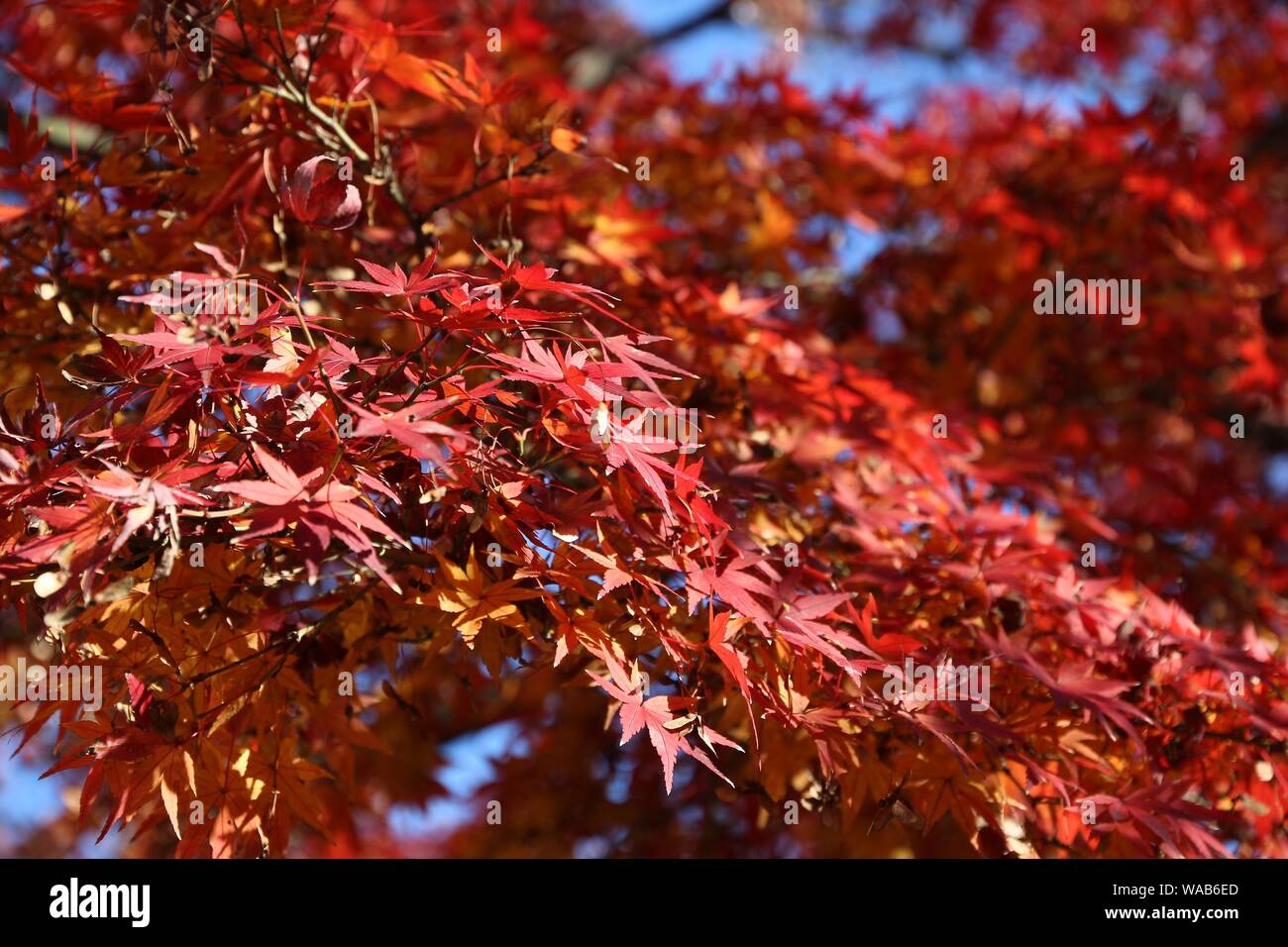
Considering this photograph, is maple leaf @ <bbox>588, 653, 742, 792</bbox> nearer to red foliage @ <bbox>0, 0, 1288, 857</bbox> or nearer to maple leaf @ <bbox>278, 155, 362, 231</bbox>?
red foliage @ <bbox>0, 0, 1288, 857</bbox>

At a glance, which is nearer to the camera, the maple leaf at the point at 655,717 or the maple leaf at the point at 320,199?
the maple leaf at the point at 655,717

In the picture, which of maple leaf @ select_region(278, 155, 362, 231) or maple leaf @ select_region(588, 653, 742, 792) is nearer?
maple leaf @ select_region(588, 653, 742, 792)

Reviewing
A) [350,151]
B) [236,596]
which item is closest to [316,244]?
[350,151]

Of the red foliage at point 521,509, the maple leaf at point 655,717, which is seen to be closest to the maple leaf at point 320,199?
the red foliage at point 521,509

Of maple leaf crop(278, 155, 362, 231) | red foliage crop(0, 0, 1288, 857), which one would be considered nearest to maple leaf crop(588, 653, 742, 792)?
red foliage crop(0, 0, 1288, 857)

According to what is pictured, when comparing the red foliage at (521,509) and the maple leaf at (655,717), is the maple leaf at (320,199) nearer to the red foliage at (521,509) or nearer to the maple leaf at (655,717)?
the red foliage at (521,509)

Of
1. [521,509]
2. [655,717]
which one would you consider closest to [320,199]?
[521,509]

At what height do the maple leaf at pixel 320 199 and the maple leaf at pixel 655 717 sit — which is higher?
the maple leaf at pixel 320 199

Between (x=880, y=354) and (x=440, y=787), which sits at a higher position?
(x=880, y=354)

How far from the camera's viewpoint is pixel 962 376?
126 inches

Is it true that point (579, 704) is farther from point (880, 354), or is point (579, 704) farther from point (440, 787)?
point (880, 354)

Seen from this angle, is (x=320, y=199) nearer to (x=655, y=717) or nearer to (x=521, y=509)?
(x=521, y=509)
